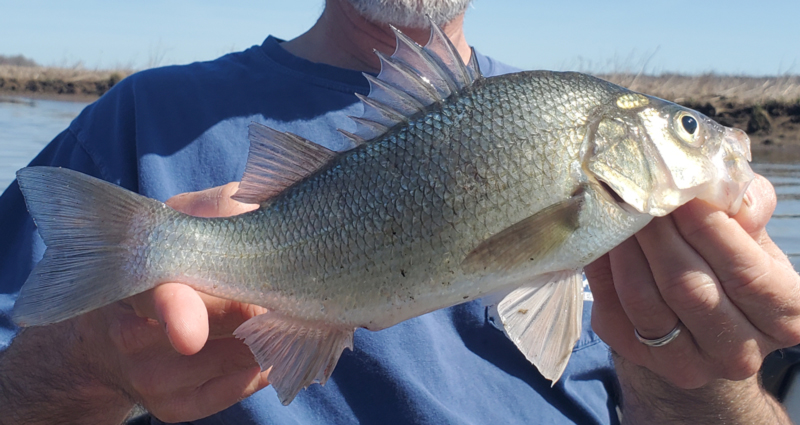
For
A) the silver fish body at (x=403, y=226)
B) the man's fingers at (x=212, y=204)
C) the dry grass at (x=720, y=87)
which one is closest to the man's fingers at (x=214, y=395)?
the silver fish body at (x=403, y=226)

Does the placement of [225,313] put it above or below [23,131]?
above

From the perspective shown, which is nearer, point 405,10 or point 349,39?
point 405,10

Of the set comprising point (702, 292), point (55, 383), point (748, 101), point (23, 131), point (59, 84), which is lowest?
point (59, 84)

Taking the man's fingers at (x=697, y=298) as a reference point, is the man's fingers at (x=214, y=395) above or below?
below

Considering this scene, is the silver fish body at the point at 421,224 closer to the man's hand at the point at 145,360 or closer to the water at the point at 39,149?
the man's hand at the point at 145,360

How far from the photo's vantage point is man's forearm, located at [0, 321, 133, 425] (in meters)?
2.01

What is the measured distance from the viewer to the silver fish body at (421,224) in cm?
139

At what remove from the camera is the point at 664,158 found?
59.2 inches

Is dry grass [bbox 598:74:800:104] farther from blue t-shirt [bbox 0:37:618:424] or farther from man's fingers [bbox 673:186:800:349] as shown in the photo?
man's fingers [bbox 673:186:800:349]

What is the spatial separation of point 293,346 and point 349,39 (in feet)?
5.91

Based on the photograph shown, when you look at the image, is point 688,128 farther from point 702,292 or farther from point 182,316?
point 182,316

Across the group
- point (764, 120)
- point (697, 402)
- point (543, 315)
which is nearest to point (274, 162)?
point (543, 315)

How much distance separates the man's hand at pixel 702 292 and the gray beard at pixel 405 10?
4.67 feet

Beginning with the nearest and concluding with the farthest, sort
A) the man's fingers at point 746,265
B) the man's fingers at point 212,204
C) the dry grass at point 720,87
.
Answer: the man's fingers at point 746,265 < the man's fingers at point 212,204 < the dry grass at point 720,87
